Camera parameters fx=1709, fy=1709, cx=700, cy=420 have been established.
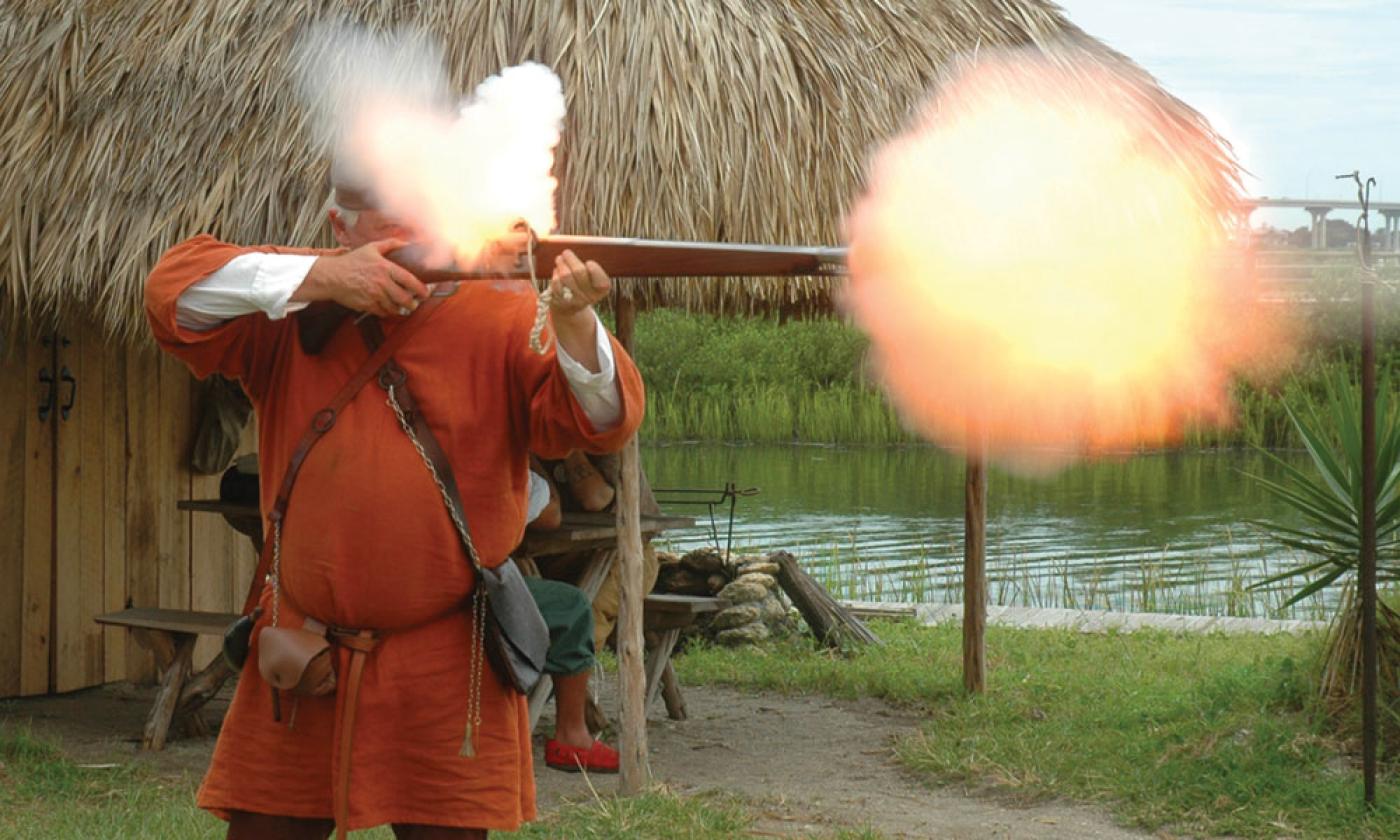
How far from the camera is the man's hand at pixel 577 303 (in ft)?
8.56

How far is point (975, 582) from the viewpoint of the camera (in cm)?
738

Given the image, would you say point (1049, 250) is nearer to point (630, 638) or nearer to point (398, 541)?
point (630, 638)

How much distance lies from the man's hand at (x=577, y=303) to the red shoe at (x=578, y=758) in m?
3.53

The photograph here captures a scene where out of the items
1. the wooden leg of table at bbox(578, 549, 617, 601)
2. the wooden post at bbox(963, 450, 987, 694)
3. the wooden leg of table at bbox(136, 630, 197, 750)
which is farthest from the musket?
the wooden post at bbox(963, 450, 987, 694)

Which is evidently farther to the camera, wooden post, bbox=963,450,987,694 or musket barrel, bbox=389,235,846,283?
wooden post, bbox=963,450,987,694

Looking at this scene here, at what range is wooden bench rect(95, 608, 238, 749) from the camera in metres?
6.40

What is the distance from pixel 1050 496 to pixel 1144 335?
15.7m

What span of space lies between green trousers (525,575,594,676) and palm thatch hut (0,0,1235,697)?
112 centimetres

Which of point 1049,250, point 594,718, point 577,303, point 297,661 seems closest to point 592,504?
point 594,718

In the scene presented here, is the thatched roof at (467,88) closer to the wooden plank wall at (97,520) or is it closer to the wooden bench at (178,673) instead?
the wooden plank wall at (97,520)

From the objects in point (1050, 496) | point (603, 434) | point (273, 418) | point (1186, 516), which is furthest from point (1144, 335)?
point (1050, 496)

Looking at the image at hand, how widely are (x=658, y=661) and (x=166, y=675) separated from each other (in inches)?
73.9

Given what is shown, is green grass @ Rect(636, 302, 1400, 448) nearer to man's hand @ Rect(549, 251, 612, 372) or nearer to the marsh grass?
the marsh grass

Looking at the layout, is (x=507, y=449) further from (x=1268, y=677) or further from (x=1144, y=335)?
(x=1268, y=677)
